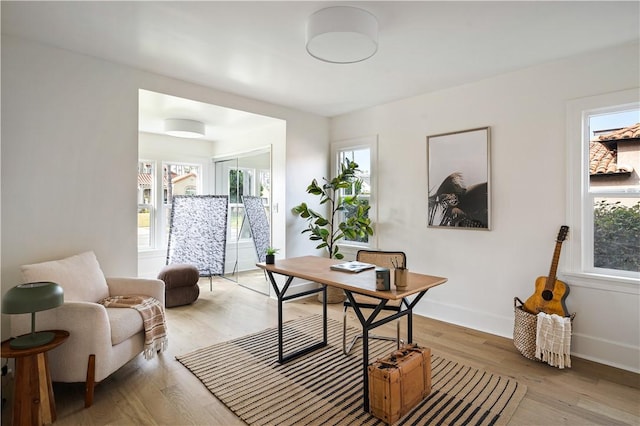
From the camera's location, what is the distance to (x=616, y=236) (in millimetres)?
2793

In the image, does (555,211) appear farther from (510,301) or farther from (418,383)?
(418,383)

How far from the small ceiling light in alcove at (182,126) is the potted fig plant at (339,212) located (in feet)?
6.04

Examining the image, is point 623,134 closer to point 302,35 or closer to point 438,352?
point 438,352

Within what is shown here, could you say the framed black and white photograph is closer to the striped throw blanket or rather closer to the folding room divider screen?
the striped throw blanket

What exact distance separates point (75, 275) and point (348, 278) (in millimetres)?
2055

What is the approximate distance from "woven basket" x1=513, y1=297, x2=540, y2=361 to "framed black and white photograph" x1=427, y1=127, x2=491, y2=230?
937mm

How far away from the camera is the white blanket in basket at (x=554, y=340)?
2617mm

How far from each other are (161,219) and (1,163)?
3.10 meters

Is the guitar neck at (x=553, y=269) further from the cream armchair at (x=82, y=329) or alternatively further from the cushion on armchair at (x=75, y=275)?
the cushion on armchair at (x=75, y=275)

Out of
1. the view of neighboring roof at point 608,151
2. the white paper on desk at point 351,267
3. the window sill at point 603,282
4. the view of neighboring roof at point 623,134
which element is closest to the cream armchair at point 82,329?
the white paper on desk at point 351,267

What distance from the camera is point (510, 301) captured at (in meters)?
3.29

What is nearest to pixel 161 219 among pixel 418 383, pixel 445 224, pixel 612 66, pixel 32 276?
pixel 32 276

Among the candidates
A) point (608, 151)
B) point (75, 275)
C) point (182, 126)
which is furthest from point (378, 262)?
point (182, 126)

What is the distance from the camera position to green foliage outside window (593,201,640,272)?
107 inches
